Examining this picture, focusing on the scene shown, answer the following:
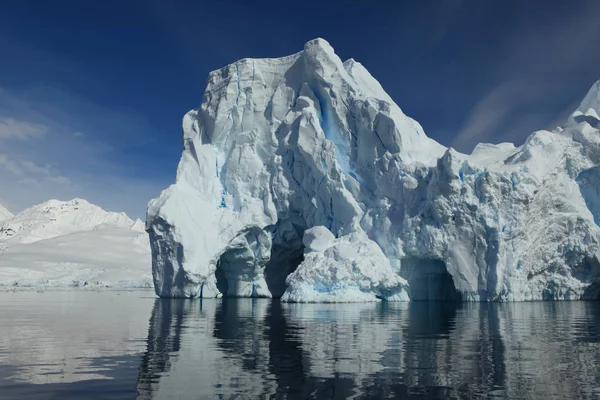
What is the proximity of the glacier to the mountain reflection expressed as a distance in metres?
15.5

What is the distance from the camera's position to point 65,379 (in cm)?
854

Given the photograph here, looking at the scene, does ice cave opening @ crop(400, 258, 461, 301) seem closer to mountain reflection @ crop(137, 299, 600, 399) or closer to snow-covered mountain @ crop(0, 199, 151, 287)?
mountain reflection @ crop(137, 299, 600, 399)

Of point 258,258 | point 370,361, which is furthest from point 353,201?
point 370,361

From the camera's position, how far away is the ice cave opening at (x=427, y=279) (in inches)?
1405

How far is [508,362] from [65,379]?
768 cm

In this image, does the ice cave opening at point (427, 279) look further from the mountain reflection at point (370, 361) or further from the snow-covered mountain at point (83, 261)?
the snow-covered mountain at point (83, 261)

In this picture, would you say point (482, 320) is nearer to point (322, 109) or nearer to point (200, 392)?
point (200, 392)

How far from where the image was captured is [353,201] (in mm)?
37500

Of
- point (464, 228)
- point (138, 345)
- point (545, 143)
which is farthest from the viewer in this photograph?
point (545, 143)

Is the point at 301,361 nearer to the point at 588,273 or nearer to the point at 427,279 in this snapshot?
the point at 427,279

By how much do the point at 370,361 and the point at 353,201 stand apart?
27543 mm

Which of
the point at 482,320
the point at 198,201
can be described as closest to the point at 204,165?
the point at 198,201

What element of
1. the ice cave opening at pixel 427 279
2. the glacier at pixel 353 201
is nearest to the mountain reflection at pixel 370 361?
the glacier at pixel 353 201

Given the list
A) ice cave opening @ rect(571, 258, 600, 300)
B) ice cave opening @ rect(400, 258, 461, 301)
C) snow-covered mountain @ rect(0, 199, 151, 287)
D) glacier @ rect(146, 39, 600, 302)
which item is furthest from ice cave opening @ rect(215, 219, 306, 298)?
snow-covered mountain @ rect(0, 199, 151, 287)
